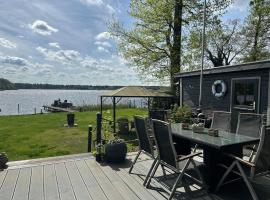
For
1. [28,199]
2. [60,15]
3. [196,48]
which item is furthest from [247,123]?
[196,48]

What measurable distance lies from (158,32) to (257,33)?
8953 millimetres

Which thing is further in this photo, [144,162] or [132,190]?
[144,162]

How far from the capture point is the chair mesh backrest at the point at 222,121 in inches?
196

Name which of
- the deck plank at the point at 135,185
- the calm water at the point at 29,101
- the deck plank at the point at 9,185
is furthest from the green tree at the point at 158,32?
the deck plank at the point at 9,185

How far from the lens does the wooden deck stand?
3.57 meters

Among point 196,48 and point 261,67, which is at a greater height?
point 196,48

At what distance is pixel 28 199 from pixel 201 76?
26.3 ft

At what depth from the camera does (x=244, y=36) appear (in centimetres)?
2106

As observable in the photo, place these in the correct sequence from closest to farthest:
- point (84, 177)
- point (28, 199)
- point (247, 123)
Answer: point (28, 199) → point (84, 177) → point (247, 123)

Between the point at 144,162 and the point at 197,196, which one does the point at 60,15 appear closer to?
the point at 144,162

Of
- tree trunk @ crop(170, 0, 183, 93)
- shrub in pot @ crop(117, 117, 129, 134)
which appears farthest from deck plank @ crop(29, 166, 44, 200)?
tree trunk @ crop(170, 0, 183, 93)

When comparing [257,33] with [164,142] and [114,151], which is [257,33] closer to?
[114,151]

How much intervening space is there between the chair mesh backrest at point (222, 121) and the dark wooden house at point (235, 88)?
8.22 feet

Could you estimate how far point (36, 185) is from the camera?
3951 mm
